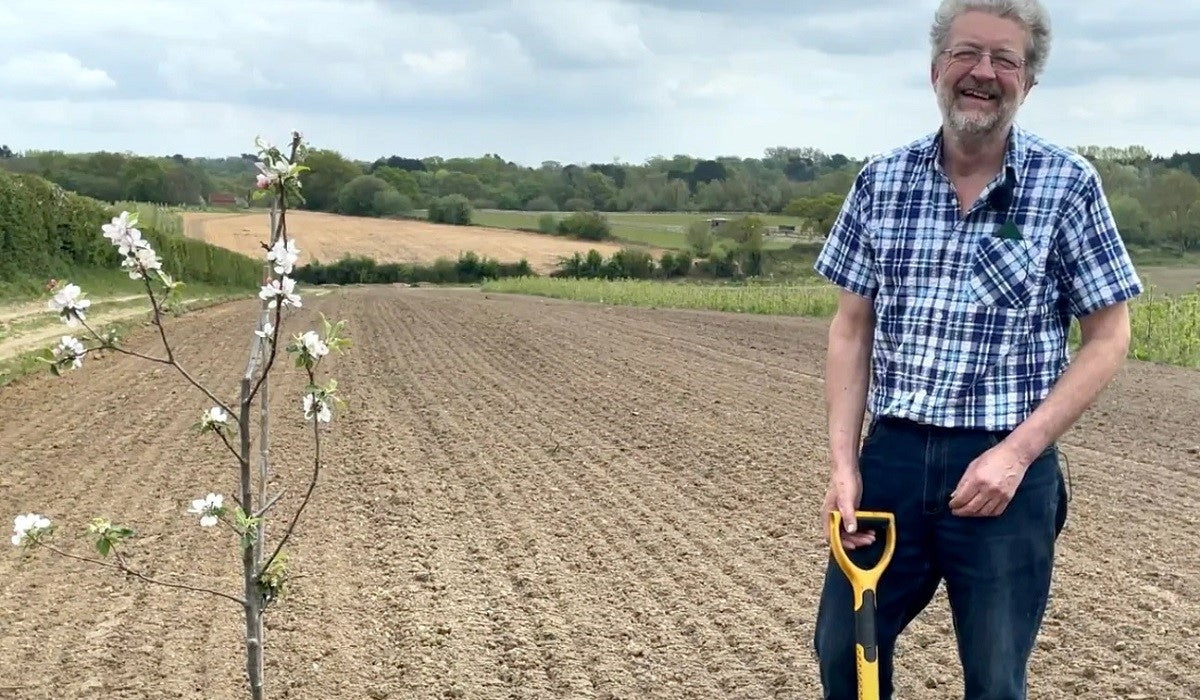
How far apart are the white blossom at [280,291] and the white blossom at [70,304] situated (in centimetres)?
36

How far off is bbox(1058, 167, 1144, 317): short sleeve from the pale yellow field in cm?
5809

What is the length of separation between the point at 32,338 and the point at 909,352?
70.2 feet

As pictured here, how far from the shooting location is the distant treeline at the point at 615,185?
48969 millimetres

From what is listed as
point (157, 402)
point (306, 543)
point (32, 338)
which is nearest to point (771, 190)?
point (32, 338)

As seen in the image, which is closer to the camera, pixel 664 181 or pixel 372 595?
pixel 372 595

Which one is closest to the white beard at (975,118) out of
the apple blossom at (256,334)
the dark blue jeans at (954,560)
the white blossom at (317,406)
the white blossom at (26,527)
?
the dark blue jeans at (954,560)

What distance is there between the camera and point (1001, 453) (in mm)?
2846

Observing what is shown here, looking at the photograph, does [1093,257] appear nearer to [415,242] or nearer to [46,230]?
[46,230]

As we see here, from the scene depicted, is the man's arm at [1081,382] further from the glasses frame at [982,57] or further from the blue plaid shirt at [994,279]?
the glasses frame at [982,57]

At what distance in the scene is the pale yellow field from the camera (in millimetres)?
64625

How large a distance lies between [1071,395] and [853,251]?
2.00 feet

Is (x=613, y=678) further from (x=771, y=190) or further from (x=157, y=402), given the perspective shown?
(x=771, y=190)

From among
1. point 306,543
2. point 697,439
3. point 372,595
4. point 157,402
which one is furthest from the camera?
point 157,402

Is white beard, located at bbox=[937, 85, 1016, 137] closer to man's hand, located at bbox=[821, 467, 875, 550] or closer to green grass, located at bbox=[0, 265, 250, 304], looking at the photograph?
man's hand, located at bbox=[821, 467, 875, 550]
